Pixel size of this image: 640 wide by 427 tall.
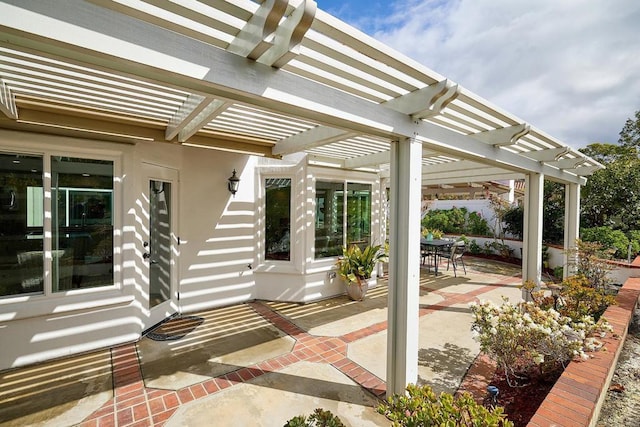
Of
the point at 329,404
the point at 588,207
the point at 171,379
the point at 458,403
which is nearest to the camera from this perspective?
the point at 458,403

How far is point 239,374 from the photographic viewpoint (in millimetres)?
3506

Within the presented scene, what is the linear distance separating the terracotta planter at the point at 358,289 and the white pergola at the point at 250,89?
3018 millimetres

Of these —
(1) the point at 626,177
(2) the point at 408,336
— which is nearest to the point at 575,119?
(1) the point at 626,177

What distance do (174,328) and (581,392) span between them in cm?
521

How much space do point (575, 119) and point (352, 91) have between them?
177 ft

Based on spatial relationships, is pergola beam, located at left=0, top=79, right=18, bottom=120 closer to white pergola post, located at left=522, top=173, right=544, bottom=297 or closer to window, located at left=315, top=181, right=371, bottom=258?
window, located at left=315, top=181, right=371, bottom=258

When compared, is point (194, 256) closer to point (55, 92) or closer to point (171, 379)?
point (171, 379)

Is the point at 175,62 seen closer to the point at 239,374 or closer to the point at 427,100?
the point at 427,100

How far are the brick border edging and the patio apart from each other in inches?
47.8

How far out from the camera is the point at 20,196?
3.64m

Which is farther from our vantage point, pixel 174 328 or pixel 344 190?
pixel 344 190

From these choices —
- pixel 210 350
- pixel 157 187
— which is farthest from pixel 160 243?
pixel 210 350

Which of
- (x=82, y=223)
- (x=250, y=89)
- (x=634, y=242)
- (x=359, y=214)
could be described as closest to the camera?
(x=250, y=89)

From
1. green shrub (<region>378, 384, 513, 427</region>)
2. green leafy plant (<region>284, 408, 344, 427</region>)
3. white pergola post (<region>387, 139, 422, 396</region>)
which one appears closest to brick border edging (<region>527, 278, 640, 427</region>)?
green shrub (<region>378, 384, 513, 427</region>)
